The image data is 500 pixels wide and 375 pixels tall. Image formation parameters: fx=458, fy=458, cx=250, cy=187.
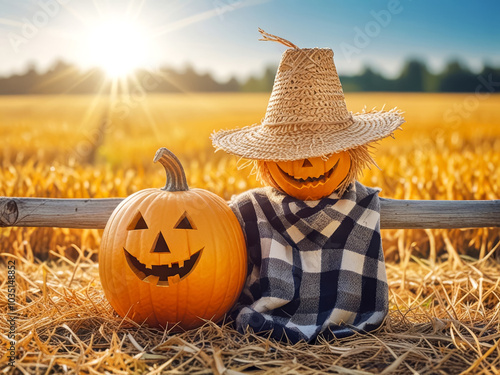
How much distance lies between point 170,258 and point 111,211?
1.09 m

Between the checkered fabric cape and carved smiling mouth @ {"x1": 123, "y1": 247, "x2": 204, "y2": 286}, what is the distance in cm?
40

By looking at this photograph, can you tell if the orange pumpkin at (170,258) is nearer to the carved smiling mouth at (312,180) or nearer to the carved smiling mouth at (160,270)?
the carved smiling mouth at (160,270)

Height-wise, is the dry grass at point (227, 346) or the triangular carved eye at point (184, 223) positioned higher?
the triangular carved eye at point (184, 223)

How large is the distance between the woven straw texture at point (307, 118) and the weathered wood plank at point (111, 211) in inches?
34.1

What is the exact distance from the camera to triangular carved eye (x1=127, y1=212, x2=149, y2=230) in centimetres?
242

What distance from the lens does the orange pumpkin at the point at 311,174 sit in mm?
2457

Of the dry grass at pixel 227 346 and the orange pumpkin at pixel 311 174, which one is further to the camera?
the orange pumpkin at pixel 311 174

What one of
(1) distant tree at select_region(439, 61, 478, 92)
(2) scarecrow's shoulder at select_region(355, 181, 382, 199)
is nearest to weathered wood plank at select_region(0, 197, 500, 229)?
(2) scarecrow's shoulder at select_region(355, 181, 382, 199)

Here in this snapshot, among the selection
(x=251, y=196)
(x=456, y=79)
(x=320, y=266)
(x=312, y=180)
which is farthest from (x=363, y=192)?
(x=456, y=79)

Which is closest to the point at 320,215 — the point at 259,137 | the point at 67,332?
the point at 259,137

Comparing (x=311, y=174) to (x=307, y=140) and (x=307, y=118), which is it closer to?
(x=307, y=140)

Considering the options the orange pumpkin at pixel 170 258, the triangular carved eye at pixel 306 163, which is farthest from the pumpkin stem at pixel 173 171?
the triangular carved eye at pixel 306 163

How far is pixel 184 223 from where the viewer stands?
95.5 inches

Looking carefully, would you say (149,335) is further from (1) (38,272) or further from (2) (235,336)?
(1) (38,272)
